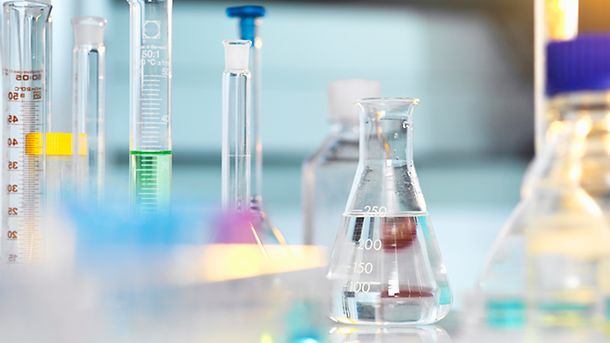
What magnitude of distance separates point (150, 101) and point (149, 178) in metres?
0.10

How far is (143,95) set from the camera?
107 centimetres

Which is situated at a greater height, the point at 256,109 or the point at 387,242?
the point at 256,109

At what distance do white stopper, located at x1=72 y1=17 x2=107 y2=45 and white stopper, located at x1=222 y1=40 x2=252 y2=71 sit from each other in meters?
0.17

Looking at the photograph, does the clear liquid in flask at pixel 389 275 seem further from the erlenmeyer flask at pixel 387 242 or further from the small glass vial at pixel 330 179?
the small glass vial at pixel 330 179

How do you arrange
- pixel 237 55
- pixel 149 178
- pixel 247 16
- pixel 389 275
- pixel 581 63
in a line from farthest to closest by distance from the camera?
1. pixel 247 16
2. pixel 237 55
3. pixel 149 178
4. pixel 389 275
5. pixel 581 63

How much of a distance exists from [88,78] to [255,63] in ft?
0.94

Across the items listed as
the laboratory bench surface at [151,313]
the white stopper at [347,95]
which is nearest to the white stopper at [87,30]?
the white stopper at [347,95]

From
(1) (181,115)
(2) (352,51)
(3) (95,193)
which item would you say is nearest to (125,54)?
(1) (181,115)

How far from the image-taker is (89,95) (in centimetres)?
118

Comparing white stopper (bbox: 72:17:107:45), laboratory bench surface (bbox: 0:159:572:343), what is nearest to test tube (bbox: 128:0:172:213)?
white stopper (bbox: 72:17:107:45)

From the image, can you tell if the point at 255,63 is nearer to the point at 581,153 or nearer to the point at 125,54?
the point at 581,153

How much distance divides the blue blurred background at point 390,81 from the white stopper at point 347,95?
75.8 inches

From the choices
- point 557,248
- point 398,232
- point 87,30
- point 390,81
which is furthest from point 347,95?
point 390,81

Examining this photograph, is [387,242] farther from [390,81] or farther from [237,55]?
[390,81]
